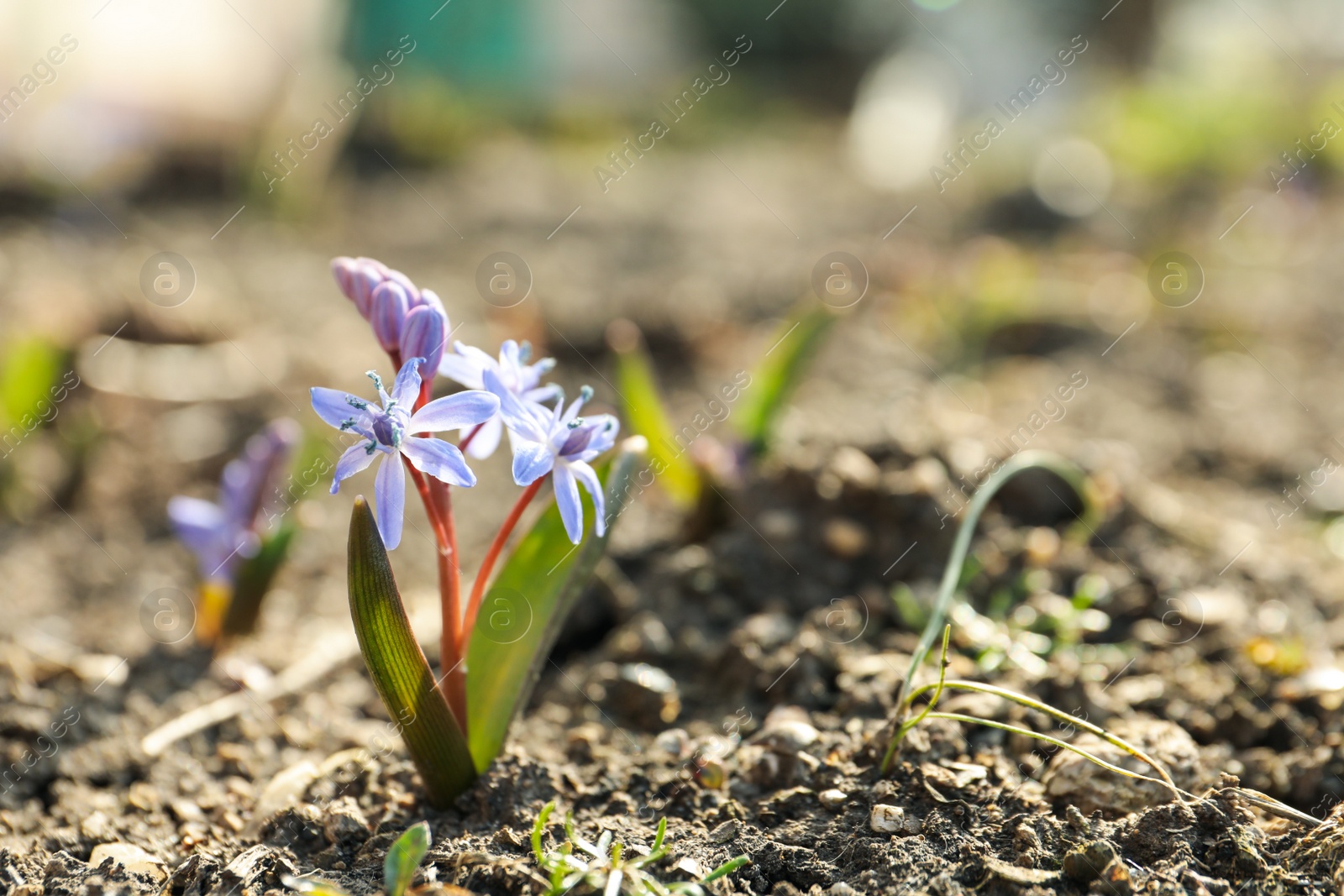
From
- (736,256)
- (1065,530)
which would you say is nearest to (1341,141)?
(736,256)

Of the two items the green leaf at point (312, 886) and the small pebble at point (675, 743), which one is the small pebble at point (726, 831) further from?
the green leaf at point (312, 886)

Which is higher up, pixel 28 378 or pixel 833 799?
pixel 28 378

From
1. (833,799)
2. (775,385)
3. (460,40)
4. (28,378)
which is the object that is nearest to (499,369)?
(833,799)

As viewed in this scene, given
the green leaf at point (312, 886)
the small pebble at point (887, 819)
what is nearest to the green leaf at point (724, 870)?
the small pebble at point (887, 819)

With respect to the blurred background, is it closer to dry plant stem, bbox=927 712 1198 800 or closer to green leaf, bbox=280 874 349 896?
dry plant stem, bbox=927 712 1198 800

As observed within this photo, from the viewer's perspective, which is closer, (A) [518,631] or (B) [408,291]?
(B) [408,291]

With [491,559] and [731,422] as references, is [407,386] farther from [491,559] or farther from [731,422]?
[731,422]

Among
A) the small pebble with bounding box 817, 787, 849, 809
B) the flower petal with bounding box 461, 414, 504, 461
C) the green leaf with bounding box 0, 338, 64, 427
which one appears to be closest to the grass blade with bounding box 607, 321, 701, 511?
the flower petal with bounding box 461, 414, 504, 461
